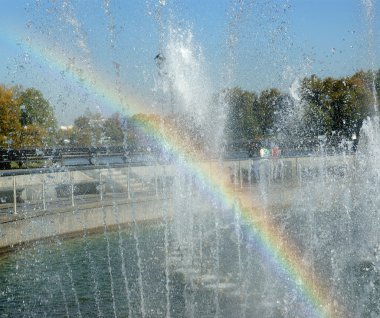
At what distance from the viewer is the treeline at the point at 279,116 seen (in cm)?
4675

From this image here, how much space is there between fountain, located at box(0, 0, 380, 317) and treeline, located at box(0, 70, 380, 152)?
2346cm

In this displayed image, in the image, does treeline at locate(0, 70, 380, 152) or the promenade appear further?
treeline at locate(0, 70, 380, 152)

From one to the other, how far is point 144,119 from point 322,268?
52.1 m

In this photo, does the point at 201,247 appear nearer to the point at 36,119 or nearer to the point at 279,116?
the point at 36,119

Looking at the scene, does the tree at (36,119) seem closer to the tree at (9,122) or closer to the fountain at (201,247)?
the tree at (9,122)

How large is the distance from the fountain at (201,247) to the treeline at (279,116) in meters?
23.5

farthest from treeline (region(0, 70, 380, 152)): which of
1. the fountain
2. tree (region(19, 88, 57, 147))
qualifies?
the fountain

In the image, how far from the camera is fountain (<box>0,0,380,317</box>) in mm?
8633

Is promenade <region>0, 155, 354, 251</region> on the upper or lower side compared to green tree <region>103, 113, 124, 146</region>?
lower

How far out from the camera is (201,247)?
13.1 m

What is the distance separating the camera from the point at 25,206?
1569 cm

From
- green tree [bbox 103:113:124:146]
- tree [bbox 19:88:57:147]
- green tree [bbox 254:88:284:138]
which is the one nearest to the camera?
tree [bbox 19:88:57:147]

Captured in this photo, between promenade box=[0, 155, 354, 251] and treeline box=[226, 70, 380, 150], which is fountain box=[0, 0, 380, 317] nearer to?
promenade box=[0, 155, 354, 251]

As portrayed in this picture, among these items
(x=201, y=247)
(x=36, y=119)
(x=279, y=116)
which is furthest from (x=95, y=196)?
(x=279, y=116)
